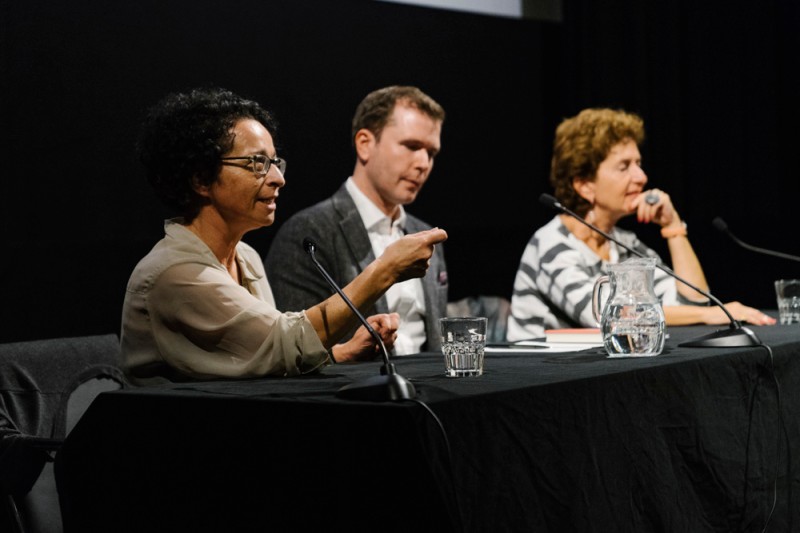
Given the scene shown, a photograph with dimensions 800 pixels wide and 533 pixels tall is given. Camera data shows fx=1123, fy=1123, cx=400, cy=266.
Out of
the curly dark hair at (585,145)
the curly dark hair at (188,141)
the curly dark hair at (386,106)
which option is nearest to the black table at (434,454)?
the curly dark hair at (188,141)

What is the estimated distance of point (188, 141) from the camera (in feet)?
7.34

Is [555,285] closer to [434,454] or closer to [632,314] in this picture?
[632,314]

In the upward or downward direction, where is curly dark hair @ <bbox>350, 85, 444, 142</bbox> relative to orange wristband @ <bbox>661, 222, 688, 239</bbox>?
upward

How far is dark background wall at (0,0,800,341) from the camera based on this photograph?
327 centimetres

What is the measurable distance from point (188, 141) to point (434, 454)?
1.03 meters

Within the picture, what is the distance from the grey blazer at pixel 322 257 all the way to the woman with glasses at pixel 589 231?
317 mm

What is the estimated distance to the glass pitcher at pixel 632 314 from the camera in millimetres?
2166

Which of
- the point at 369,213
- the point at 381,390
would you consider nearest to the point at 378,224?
the point at 369,213

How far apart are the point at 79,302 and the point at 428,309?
3.36 feet

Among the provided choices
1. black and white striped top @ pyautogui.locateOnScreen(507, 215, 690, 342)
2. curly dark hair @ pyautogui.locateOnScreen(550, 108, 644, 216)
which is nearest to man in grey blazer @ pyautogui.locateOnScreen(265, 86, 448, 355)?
black and white striped top @ pyautogui.locateOnScreen(507, 215, 690, 342)

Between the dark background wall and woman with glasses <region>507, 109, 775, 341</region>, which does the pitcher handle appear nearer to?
woman with glasses <region>507, 109, 775, 341</region>

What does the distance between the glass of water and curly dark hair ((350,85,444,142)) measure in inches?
58.7

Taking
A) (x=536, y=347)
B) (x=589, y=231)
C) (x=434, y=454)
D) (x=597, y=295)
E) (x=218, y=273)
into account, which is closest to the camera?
(x=434, y=454)

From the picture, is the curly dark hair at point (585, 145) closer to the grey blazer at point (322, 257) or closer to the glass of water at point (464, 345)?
the grey blazer at point (322, 257)
